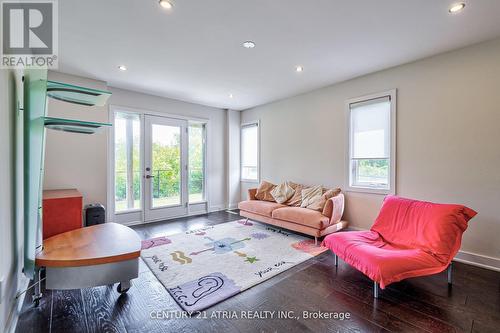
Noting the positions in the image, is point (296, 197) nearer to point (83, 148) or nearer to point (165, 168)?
point (165, 168)

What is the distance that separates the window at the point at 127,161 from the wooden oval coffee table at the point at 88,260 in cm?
242

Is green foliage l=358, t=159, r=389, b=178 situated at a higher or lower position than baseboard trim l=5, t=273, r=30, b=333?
higher

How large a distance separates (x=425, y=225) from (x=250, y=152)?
423cm

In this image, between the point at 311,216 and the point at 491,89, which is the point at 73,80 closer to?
the point at 311,216

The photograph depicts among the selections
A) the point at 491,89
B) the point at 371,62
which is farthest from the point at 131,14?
the point at 491,89

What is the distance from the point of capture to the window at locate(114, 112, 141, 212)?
4488 millimetres

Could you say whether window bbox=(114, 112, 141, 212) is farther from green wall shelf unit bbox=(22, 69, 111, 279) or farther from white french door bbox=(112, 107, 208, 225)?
green wall shelf unit bbox=(22, 69, 111, 279)

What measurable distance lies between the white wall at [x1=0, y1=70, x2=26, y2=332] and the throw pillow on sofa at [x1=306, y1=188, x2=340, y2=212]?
3577 mm

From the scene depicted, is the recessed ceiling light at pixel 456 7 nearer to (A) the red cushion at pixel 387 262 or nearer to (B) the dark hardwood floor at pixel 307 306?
(A) the red cushion at pixel 387 262

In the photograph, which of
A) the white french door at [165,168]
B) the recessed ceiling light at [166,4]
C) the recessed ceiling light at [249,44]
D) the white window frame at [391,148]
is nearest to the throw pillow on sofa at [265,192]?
the white window frame at [391,148]

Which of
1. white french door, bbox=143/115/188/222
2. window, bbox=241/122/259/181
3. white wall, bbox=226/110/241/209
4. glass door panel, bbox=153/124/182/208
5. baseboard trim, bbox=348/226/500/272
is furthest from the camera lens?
white wall, bbox=226/110/241/209

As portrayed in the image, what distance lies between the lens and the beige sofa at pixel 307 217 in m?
3.52

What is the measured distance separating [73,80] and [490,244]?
20.5 feet

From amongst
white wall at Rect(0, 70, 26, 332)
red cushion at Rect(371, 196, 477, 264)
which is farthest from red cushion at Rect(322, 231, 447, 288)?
white wall at Rect(0, 70, 26, 332)
